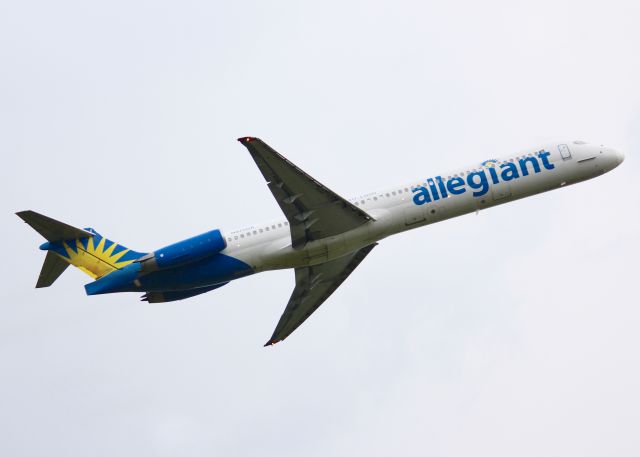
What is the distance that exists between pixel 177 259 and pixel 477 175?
15.2 metres

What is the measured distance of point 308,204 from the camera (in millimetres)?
44094

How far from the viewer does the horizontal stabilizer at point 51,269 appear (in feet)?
150

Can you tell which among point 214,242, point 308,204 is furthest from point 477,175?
point 214,242

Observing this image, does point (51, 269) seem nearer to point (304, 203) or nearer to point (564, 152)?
point (304, 203)

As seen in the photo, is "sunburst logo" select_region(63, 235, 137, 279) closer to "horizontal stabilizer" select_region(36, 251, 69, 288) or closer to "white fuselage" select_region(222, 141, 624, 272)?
"horizontal stabilizer" select_region(36, 251, 69, 288)

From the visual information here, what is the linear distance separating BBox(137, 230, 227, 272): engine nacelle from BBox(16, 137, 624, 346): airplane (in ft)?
0.15

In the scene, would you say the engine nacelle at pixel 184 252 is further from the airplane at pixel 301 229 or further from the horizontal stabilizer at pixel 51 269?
the horizontal stabilizer at pixel 51 269

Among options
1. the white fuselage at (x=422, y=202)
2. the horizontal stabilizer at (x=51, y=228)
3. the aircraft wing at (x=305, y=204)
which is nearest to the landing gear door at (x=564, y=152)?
the white fuselage at (x=422, y=202)

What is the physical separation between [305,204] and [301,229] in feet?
4.31

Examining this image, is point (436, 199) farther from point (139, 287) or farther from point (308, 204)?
point (139, 287)

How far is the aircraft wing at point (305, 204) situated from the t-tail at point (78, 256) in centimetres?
800

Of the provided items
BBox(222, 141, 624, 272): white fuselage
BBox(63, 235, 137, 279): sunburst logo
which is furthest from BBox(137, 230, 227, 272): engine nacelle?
BBox(63, 235, 137, 279): sunburst logo

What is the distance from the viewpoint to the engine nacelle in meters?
43.8

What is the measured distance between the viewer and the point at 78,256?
45.9 m
